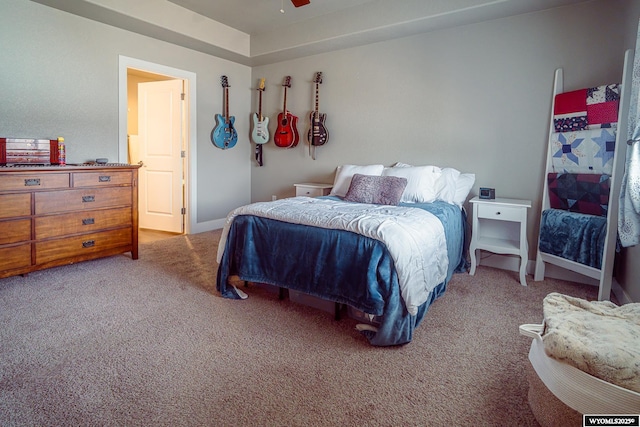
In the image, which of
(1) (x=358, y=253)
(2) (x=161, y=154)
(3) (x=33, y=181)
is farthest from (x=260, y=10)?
(1) (x=358, y=253)

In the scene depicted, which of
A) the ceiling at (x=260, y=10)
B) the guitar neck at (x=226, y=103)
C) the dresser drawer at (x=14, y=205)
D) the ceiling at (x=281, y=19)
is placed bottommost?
the dresser drawer at (x=14, y=205)

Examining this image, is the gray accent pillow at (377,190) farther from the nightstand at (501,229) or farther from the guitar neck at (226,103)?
the guitar neck at (226,103)

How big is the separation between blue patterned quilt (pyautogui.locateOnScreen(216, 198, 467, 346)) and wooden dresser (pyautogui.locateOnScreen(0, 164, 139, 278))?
4.78 ft

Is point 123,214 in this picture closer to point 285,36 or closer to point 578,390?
point 285,36

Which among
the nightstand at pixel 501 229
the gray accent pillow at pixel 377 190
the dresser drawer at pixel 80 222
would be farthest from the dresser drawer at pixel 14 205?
the nightstand at pixel 501 229

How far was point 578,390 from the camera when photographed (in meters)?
1.15

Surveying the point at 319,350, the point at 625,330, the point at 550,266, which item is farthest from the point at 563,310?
the point at 550,266

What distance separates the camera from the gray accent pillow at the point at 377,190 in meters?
3.14

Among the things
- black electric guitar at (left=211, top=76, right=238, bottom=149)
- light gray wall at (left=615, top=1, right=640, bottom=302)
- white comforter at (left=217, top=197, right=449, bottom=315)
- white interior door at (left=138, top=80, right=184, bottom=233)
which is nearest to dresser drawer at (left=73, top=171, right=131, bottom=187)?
white interior door at (left=138, top=80, right=184, bottom=233)

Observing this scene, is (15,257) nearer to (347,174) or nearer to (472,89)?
(347,174)

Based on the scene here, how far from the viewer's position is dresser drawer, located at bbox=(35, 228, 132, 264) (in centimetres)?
297

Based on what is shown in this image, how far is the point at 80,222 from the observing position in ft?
10.5

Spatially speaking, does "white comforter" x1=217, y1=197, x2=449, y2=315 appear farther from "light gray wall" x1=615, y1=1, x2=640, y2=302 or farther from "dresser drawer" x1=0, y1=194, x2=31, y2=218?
"dresser drawer" x1=0, y1=194, x2=31, y2=218

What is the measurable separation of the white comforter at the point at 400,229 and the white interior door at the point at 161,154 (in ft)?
8.08
